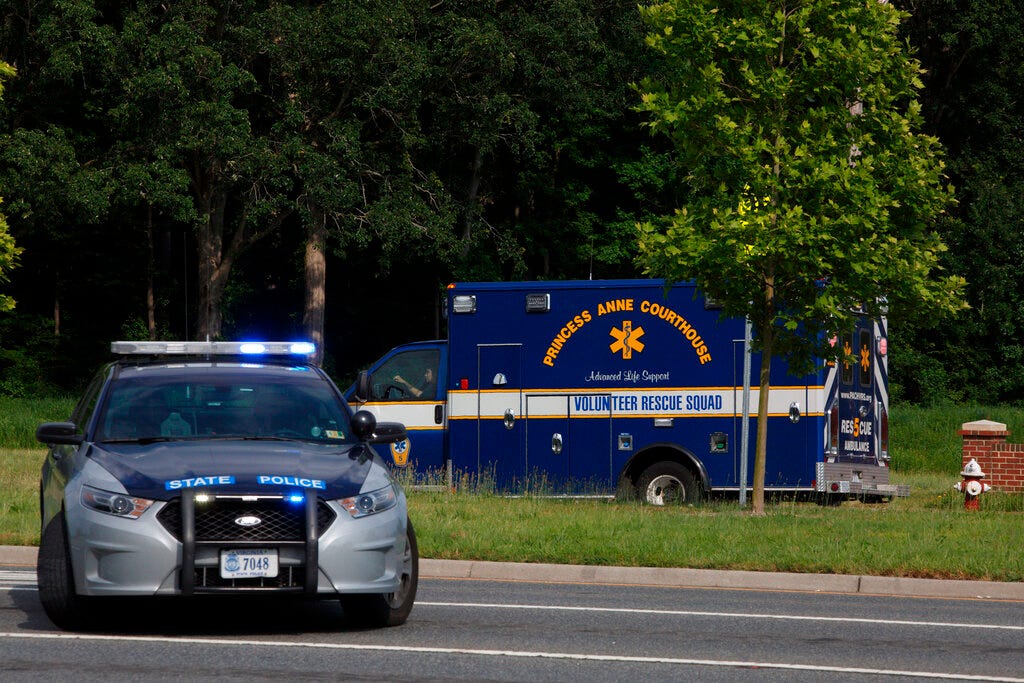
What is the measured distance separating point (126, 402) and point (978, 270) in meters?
37.3

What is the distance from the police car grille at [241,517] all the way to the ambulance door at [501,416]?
11.5m

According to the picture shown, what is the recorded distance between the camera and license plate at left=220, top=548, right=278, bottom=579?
8.72 metres

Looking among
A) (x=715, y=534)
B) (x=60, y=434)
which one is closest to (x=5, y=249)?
(x=715, y=534)

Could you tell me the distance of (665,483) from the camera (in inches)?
784

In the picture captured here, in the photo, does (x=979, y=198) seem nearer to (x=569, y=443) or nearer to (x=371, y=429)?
(x=569, y=443)

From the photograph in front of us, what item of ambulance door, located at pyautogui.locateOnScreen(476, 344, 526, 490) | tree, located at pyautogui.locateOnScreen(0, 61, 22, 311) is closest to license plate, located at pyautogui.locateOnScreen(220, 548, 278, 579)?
ambulance door, located at pyautogui.locateOnScreen(476, 344, 526, 490)

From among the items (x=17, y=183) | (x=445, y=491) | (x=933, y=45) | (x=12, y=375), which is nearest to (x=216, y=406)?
(x=445, y=491)

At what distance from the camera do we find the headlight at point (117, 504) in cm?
879

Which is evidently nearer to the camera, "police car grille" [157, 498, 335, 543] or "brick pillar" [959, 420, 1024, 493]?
"police car grille" [157, 498, 335, 543]

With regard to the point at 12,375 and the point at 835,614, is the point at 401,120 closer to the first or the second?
the point at 12,375

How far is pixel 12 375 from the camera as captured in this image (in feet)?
143

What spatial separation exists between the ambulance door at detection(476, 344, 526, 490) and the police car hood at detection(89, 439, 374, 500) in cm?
1052

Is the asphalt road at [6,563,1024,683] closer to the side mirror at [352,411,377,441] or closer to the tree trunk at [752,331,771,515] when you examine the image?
the side mirror at [352,411,377,441]

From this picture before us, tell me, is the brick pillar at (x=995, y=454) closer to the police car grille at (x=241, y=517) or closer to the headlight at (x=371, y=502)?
the headlight at (x=371, y=502)
